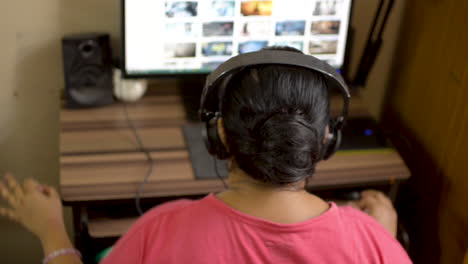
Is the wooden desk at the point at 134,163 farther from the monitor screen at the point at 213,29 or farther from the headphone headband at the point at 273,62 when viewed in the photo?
the headphone headband at the point at 273,62

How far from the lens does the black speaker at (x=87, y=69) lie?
149 centimetres

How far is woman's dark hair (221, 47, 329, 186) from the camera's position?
875 mm

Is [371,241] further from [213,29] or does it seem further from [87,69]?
[87,69]

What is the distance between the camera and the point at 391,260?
96cm

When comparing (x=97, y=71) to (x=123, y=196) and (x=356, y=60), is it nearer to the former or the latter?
(x=123, y=196)

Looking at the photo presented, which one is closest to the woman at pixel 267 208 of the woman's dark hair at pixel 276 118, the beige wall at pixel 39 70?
the woman's dark hair at pixel 276 118

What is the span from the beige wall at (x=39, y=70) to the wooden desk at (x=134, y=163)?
0.17 m

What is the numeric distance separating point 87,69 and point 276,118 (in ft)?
2.61

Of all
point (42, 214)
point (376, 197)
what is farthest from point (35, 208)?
point (376, 197)

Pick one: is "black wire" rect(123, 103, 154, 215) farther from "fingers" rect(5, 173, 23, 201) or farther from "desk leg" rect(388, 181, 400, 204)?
"desk leg" rect(388, 181, 400, 204)

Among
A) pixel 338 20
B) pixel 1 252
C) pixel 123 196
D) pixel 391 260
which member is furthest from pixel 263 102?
pixel 1 252

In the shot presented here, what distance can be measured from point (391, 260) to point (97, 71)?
0.92m

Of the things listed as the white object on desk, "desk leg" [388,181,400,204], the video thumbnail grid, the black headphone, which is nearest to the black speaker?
the white object on desk

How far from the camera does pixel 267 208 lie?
93 centimetres
